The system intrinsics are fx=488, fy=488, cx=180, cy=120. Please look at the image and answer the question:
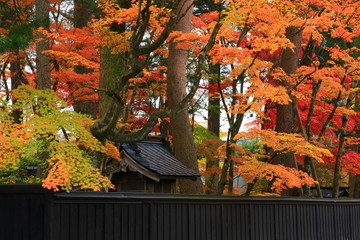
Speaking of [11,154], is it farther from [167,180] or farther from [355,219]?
[355,219]

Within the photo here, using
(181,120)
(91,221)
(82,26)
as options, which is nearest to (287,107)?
(181,120)

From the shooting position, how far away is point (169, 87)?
58.3 ft

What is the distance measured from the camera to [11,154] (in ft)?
27.9

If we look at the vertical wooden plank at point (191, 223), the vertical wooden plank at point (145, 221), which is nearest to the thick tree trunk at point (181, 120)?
the vertical wooden plank at point (191, 223)

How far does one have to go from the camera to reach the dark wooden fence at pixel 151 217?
294 inches

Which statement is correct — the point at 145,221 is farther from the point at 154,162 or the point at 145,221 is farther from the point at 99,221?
the point at 154,162

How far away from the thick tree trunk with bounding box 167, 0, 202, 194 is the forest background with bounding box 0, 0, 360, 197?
Answer: 37mm

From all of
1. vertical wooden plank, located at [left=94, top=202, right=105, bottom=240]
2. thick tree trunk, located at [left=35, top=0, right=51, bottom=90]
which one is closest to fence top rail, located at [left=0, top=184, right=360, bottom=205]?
vertical wooden plank, located at [left=94, top=202, right=105, bottom=240]

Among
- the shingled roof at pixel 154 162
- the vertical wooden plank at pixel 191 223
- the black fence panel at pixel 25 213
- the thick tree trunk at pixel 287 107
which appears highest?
the thick tree trunk at pixel 287 107

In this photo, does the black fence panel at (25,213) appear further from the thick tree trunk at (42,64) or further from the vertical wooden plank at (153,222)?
the thick tree trunk at (42,64)

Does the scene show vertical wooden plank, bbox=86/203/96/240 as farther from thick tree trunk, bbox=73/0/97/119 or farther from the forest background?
thick tree trunk, bbox=73/0/97/119

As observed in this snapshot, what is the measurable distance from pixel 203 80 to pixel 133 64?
13.3 metres

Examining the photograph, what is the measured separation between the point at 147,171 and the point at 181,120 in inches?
106

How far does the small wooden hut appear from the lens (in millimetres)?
15547
